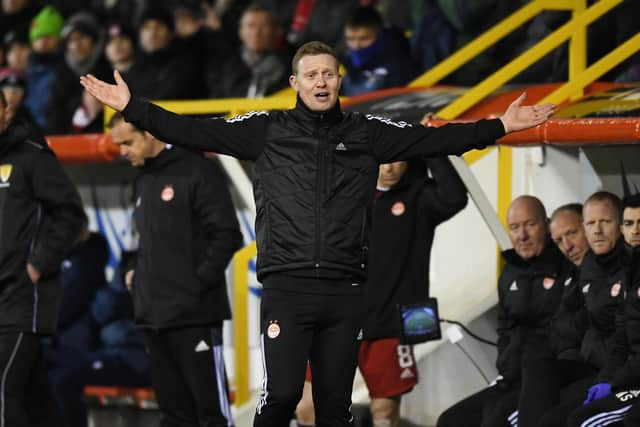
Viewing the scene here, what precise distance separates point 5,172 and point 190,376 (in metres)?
1.35

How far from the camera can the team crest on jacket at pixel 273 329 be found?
6.32 metres

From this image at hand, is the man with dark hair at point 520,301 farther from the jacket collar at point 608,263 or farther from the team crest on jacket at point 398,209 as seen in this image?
the team crest on jacket at point 398,209

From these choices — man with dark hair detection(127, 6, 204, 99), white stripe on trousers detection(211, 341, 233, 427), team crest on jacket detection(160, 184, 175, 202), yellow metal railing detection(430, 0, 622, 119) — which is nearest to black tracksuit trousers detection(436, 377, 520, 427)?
white stripe on trousers detection(211, 341, 233, 427)

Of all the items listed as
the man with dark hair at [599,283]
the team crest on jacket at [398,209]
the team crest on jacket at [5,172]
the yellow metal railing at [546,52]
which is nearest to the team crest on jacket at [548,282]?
the man with dark hair at [599,283]

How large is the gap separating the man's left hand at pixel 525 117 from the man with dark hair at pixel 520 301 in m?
1.31

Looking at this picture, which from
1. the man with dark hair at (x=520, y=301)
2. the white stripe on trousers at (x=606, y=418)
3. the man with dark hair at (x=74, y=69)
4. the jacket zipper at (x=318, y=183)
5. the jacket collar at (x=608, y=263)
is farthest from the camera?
the man with dark hair at (x=74, y=69)

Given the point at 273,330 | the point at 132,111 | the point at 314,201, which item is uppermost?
the point at 132,111

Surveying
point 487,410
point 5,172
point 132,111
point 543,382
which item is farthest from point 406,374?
point 132,111

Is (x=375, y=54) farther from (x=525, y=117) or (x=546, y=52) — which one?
(x=525, y=117)

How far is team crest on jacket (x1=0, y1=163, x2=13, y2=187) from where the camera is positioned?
25.5 feet

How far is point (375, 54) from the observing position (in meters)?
9.89

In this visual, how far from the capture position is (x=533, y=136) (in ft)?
24.2

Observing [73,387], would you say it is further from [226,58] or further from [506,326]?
[506,326]

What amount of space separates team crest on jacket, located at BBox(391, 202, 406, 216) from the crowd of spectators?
1.54 metres
